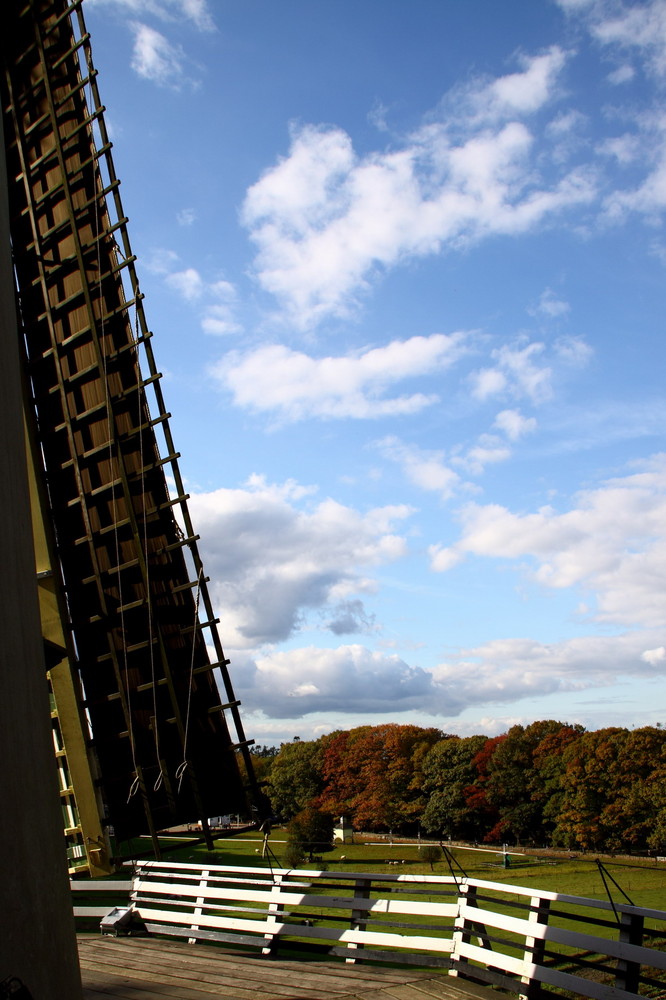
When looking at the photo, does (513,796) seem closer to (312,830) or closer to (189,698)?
(312,830)

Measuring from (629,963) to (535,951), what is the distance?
810mm

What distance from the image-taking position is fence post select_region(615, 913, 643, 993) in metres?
4.33

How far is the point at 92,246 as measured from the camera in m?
9.42

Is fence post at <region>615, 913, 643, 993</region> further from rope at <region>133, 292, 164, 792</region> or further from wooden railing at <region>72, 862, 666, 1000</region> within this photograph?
rope at <region>133, 292, 164, 792</region>

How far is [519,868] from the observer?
1221 inches

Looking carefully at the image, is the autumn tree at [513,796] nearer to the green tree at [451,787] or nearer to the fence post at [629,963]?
the green tree at [451,787]

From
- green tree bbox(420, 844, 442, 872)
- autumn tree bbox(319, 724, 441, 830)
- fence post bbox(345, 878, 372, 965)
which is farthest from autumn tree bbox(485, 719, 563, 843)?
fence post bbox(345, 878, 372, 965)

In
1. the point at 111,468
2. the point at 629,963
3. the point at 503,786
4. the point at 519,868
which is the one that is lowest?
the point at 519,868

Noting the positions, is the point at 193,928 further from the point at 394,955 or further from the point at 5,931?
the point at 5,931

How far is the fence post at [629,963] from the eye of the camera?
171 inches

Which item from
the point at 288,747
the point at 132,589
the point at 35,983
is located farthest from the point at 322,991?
the point at 288,747

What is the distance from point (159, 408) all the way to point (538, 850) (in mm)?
36610

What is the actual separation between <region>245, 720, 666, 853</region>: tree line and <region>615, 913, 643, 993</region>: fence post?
36238 mm

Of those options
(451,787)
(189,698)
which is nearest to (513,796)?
(451,787)
